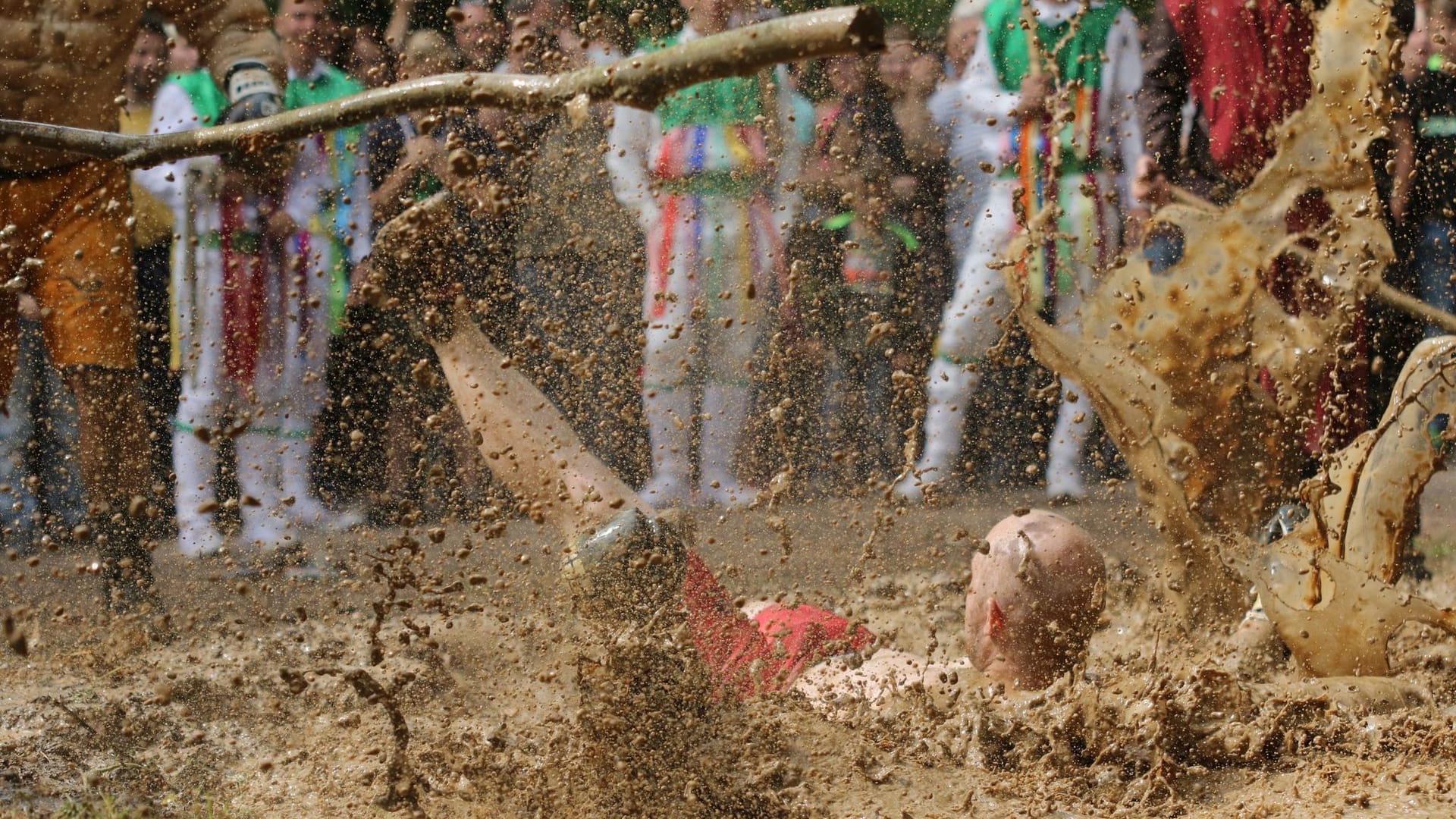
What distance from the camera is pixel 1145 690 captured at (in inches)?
113

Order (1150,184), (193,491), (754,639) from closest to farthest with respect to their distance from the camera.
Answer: (754,639)
(1150,184)
(193,491)

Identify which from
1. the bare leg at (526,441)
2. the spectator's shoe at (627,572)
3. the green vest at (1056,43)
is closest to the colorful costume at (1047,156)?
the green vest at (1056,43)

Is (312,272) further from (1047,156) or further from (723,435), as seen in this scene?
(1047,156)

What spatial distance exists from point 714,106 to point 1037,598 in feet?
6.95

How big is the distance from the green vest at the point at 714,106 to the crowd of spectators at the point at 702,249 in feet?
0.04

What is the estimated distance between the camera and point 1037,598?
303cm

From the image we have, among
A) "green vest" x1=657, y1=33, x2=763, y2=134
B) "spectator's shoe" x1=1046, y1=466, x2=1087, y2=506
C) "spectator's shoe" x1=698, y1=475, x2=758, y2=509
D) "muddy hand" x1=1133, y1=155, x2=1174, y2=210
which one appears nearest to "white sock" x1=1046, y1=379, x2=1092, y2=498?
"spectator's shoe" x1=1046, y1=466, x2=1087, y2=506

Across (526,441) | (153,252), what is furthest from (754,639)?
(153,252)

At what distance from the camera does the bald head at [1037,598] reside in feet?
9.94

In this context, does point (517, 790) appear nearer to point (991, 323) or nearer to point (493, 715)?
point (493, 715)

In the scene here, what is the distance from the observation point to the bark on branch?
162 centimetres

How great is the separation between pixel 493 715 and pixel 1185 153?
2935mm

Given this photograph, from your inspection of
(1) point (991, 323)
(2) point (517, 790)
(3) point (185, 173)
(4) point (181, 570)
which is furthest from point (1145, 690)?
(3) point (185, 173)

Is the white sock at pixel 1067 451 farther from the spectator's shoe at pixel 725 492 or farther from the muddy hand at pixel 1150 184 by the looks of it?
the spectator's shoe at pixel 725 492
